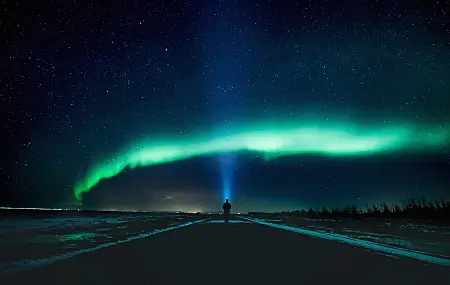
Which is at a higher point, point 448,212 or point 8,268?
point 448,212

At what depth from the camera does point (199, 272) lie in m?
7.62

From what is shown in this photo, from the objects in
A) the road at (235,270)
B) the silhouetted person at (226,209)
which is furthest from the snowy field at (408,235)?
the silhouetted person at (226,209)

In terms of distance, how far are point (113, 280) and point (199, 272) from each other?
63.9 inches

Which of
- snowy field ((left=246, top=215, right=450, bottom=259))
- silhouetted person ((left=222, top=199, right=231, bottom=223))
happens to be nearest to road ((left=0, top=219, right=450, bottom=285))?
snowy field ((left=246, top=215, right=450, bottom=259))

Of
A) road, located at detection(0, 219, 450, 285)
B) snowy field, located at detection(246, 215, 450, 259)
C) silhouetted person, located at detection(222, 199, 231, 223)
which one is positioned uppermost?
silhouetted person, located at detection(222, 199, 231, 223)

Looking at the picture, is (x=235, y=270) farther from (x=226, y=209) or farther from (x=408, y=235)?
(x=226, y=209)

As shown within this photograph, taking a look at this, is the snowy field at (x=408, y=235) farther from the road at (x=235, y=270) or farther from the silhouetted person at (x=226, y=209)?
the silhouetted person at (x=226, y=209)

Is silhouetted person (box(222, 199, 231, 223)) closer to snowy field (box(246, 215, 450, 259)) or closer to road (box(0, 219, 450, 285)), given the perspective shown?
snowy field (box(246, 215, 450, 259))

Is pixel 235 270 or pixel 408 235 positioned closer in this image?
pixel 235 270

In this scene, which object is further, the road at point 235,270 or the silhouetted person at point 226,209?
the silhouetted person at point 226,209

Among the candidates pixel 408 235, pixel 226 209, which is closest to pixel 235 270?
pixel 408 235

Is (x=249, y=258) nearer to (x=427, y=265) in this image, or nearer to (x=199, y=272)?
(x=199, y=272)

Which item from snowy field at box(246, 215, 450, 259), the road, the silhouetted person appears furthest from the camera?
the silhouetted person

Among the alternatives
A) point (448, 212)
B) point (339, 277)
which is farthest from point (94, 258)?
point (448, 212)
